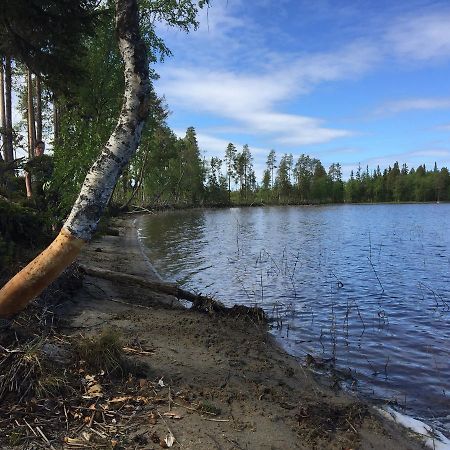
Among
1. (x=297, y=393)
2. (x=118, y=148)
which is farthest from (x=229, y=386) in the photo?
(x=118, y=148)

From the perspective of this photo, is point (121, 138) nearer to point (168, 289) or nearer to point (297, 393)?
A: point (297, 393)

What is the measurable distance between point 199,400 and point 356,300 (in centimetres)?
930

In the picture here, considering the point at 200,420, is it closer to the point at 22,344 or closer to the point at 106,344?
the point at 106,344

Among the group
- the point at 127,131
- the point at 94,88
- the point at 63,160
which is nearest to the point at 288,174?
the point at 94,88

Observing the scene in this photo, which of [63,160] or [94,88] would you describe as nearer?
[63,160]

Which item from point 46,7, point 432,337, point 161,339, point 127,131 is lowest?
point 432,337

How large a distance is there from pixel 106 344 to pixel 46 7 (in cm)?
522

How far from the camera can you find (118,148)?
4.84m

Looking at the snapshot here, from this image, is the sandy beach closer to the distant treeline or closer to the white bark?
the white bark

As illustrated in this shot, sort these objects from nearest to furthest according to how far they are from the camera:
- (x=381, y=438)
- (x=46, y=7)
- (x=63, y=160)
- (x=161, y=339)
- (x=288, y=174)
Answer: (x=381, y=438) → (x=46, y=7) → (x=161, y=339) → (x=63, y=160) → (x=288, y=174)

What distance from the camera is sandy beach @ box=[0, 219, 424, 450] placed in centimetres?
432

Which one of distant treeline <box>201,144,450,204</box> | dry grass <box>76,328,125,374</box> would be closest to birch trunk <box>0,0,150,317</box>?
dry grass <box>76,328,125,374</box>

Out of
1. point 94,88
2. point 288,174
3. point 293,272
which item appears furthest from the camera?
point 288,174

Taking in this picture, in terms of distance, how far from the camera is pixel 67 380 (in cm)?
488
